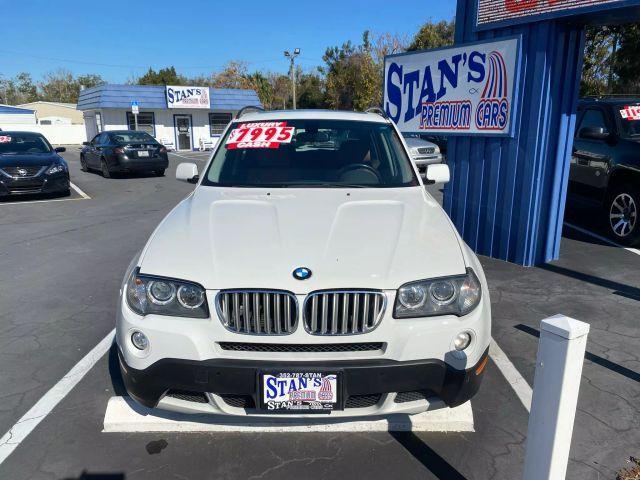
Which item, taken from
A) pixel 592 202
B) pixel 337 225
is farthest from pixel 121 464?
pixel 592 202

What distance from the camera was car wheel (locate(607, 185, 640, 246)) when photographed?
6487 mm

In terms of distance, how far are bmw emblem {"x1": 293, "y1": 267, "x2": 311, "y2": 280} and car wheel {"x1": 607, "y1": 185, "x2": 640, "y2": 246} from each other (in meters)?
5.83

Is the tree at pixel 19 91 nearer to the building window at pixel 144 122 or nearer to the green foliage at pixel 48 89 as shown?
the green foliage at pixel 48 89

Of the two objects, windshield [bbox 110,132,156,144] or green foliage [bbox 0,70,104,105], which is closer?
windshield [bbox 110,132,156,144]

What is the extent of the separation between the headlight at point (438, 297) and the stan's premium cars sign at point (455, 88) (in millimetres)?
4053

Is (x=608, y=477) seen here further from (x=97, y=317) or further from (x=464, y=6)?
(x=464, y=6)

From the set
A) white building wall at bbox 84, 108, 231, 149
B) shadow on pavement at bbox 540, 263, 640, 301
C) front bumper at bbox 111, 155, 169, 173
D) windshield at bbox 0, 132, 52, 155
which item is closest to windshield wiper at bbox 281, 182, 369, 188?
shadow on pavement at bbox 540, 263, 640, 301

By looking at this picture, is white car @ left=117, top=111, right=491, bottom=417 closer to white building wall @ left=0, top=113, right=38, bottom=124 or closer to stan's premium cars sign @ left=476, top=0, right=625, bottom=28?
stan's premium cars sign @ left=476, top=0, right=625, bottom=28

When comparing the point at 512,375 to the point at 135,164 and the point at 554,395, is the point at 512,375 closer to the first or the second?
the point at 554,395

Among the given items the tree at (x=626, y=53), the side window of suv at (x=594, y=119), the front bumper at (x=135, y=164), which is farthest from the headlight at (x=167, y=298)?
the tree at (x=626, y=53)

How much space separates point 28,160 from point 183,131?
70.5 feet

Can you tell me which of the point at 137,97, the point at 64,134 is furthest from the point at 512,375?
the point at 64,134

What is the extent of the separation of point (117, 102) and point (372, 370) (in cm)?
2957

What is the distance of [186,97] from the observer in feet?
98.2
